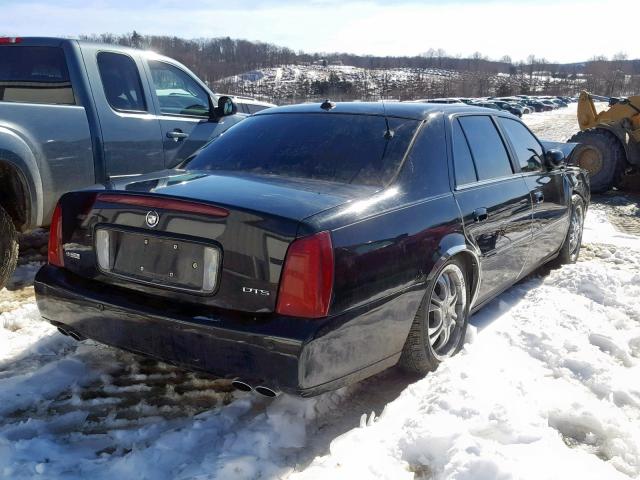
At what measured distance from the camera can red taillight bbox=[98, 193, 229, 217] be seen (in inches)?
102

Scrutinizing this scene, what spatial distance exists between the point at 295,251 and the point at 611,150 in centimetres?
969

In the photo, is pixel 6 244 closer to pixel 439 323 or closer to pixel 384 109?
pixel 384 109

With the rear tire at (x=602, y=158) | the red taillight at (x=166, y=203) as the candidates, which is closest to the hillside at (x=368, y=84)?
the rear tire at (x=602, y=158)

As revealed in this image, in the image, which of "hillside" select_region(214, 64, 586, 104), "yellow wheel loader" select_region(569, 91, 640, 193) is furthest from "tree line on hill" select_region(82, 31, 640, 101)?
"yellow wheel loader" select_region(569, 91, 640, 193)

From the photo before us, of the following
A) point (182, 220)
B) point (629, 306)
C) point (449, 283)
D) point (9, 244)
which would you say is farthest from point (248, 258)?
point (629, 306)

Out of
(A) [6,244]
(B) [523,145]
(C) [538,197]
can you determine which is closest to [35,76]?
(A) [6,244]

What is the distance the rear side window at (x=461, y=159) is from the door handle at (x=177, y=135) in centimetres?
278

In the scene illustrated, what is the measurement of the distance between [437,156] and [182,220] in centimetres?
158

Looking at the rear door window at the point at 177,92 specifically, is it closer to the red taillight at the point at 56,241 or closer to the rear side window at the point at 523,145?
the red taillight at the point at 56,241

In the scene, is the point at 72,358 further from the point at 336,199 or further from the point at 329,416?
the point at 336,199

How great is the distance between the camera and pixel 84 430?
2.71 metres

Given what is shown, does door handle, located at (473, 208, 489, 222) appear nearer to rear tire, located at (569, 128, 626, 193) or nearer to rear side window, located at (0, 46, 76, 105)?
rear side window, located at (0, 46, 76, 105)

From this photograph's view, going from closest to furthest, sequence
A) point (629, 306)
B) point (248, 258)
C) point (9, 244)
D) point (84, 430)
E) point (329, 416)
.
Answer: point (248, 258), point (84, 430), point (329, 416), point (9, 244), point (629, 306)

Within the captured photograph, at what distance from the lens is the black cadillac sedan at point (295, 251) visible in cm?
249
